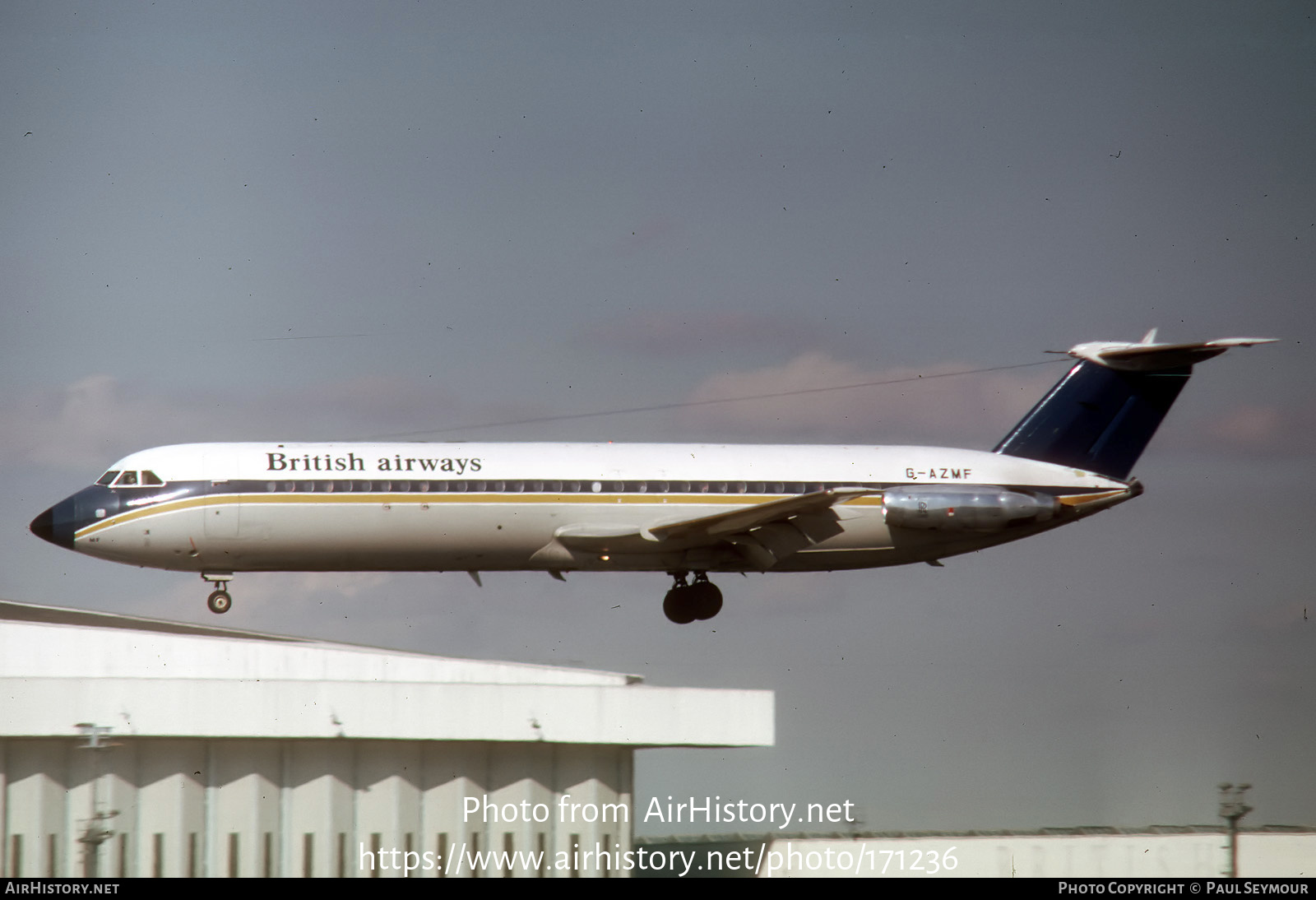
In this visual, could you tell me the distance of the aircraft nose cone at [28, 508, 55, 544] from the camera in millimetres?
38312

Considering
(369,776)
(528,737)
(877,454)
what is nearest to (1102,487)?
(877,454)

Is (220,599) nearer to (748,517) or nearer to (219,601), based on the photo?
(219,601)

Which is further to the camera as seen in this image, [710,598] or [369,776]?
[710,598]

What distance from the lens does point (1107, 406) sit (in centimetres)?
4294

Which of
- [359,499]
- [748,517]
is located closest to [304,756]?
[359,499]

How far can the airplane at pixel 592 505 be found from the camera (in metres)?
37.6

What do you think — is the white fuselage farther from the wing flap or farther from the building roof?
the building roof

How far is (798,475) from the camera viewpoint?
131ft

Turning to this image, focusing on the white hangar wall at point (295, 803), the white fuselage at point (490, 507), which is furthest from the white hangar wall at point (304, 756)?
the white fuselage at point (490, 507)
